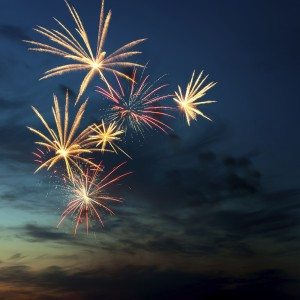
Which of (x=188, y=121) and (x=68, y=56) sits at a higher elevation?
(x=68, y=56)

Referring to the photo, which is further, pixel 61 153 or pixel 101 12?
pixel 61 153

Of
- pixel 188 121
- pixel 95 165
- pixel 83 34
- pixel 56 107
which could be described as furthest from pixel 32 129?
pixel 188 121

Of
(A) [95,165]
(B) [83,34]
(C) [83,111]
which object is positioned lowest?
(A) [95,165]

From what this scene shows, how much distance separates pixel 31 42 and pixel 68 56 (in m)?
3.11

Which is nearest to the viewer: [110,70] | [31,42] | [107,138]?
[31,42]

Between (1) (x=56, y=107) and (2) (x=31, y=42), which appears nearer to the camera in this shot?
(2) (x=31, y=42)

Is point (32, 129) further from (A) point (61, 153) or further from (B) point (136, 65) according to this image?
(B) point (136, 65)

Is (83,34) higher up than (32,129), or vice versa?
(83,34)

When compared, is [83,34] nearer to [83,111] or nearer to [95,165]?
[83,111]

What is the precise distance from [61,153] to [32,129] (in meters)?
3.08

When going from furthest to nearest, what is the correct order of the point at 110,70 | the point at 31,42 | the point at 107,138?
the point at 107,138, the point at 110,70, the point at 31,42

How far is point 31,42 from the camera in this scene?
40594 mm

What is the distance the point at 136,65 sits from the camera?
44062mm

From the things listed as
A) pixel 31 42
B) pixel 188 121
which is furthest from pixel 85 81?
pixel 188 121
